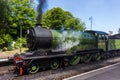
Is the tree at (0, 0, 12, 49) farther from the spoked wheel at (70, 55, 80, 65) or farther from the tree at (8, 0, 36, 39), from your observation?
the spoked wheel at (70, 55, 80, 65)

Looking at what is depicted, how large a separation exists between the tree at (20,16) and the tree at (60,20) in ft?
61.5

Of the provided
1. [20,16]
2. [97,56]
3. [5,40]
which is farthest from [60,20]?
[97,56]

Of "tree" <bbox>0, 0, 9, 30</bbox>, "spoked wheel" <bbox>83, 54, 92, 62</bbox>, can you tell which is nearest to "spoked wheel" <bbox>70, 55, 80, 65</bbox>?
"spoked wheel" <bbox>83, 54, 92, 62</bbox>

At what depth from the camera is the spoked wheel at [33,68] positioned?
13.4m

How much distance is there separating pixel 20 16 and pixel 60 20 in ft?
74.5

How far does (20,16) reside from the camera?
3431cm

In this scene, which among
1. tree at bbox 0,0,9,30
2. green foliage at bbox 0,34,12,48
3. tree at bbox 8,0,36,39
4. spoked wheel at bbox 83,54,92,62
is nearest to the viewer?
spoked wheel at bbox 83,54,92,62

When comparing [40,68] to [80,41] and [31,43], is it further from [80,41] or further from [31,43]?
[80,41]

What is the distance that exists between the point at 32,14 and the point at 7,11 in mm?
4915

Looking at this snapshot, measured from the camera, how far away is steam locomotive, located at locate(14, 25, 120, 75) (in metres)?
13.4

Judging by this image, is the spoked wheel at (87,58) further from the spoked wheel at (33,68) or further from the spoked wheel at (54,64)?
the spoked wheel at (33,68)

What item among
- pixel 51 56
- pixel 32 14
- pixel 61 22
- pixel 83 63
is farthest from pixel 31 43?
pixel 61 22

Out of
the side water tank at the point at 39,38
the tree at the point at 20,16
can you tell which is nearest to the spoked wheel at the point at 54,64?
the side water tank at the point at 39,38

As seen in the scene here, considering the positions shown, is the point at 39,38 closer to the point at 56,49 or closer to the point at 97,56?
the point at 56,49
